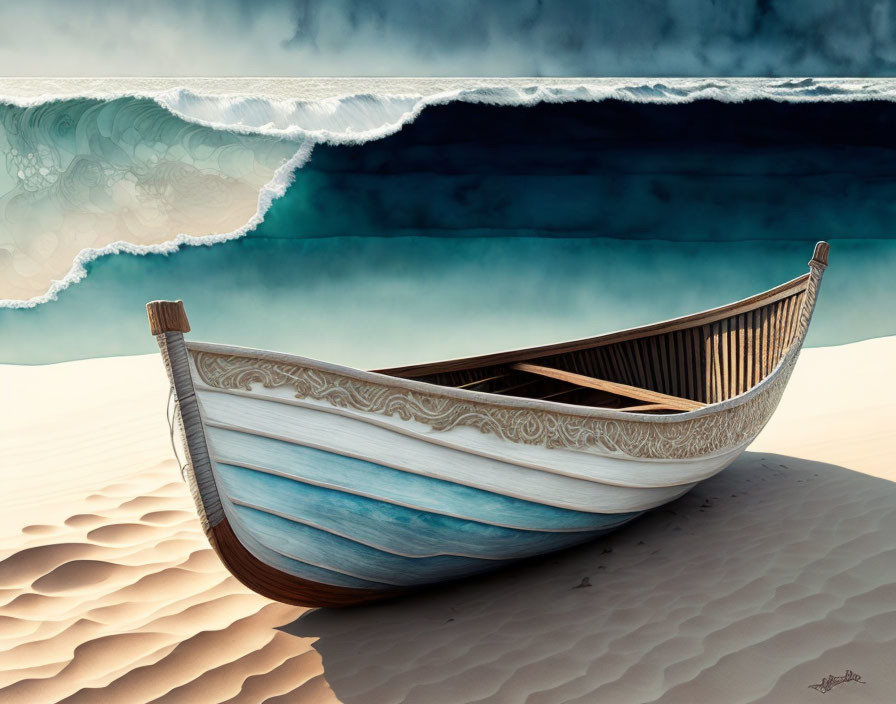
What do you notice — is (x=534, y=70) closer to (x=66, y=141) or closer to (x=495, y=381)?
(x=495, y=381)

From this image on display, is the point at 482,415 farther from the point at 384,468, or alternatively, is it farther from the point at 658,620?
the point at 658,620

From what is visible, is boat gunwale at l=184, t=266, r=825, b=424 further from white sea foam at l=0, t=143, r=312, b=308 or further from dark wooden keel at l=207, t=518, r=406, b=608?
white sea foam at l=0, t=143, r=312, b=308

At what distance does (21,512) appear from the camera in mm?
3703

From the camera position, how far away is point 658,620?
7.64 feet

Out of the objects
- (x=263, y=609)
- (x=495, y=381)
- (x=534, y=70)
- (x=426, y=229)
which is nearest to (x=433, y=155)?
(x=426, y=229)

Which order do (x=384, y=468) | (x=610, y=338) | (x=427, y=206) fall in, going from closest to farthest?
(x=384, y=468)
(x=610, y=338)
(x=427, y=206)

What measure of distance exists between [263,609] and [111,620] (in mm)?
601

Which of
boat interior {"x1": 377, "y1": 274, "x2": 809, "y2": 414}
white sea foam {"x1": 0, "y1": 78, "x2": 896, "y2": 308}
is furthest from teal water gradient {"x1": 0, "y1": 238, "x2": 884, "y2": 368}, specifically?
boat interior {"x1": 377, "y1": 274, "x2": 809, "y2": 414}

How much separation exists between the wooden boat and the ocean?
8.15m

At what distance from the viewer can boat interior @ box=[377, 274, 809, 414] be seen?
3717 millimetres

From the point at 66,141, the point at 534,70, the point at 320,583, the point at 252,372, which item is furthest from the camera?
the point at 66,141

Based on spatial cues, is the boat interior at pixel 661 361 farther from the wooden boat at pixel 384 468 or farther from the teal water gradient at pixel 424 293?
the teal water gradient at pixel 424 293
